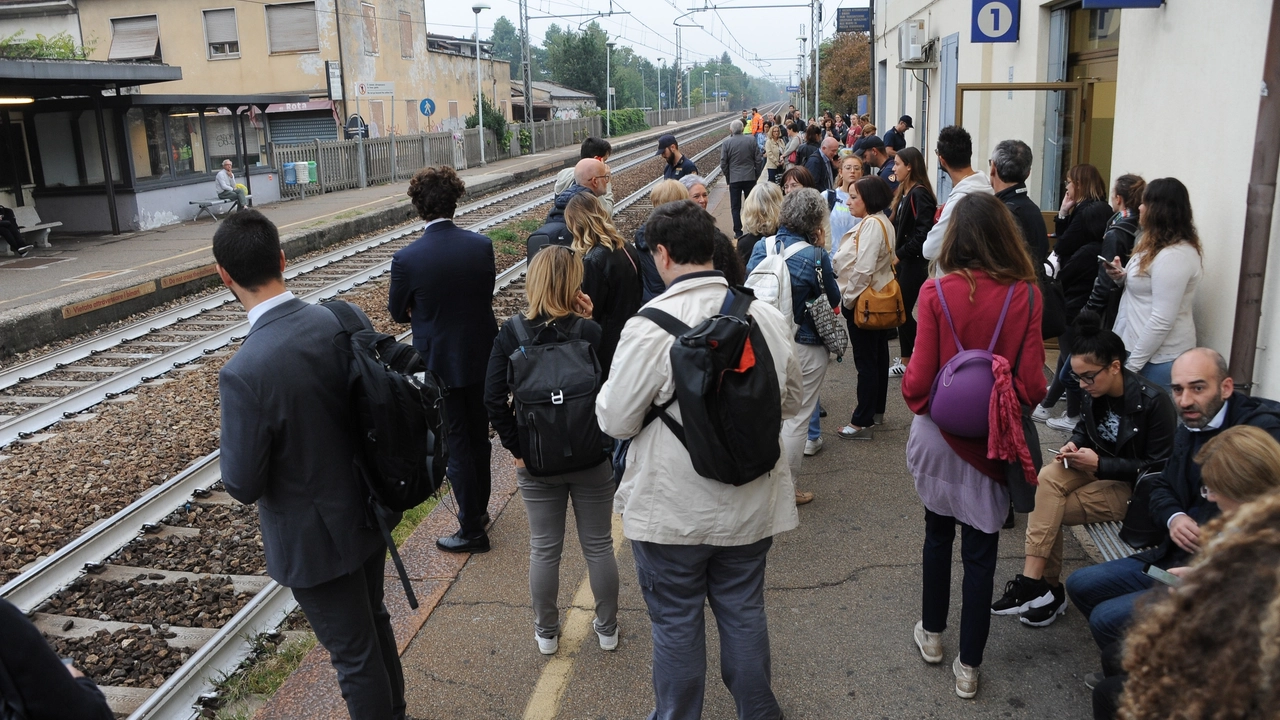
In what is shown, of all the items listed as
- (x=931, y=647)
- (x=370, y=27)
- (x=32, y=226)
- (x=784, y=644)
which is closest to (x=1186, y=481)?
(x=931, y=647)

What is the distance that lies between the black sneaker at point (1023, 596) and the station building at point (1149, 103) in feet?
6.54

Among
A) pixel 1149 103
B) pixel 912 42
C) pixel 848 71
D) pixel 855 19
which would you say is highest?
pixel 855 19

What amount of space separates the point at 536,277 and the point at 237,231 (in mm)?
1212

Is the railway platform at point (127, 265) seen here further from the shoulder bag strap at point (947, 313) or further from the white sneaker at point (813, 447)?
the shoulder bag strap at point (947, 313)

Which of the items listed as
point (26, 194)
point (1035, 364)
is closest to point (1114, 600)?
point (1035, 364)

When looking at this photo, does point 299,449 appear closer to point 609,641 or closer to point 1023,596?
point 609,641

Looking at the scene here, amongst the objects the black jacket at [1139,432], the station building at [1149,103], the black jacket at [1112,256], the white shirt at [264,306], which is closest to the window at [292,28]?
the station building at [1149,103]

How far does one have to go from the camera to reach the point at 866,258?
6.18 meters

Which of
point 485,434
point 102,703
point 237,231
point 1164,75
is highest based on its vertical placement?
point 1164,75

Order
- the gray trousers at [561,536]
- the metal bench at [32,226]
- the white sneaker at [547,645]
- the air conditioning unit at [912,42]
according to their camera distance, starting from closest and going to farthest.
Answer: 1. the gray trousers at [561,536]
2. the white sneaker at [547,645]
3. the air conditioning unit at [912,42]
4. the metal bench at [32,226]

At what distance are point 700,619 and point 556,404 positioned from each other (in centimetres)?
98

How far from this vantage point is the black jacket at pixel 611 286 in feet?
16.1

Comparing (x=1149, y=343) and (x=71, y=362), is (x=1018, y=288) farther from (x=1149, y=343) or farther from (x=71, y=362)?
(x=71, y=362)

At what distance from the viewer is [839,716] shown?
3596 millimetres
